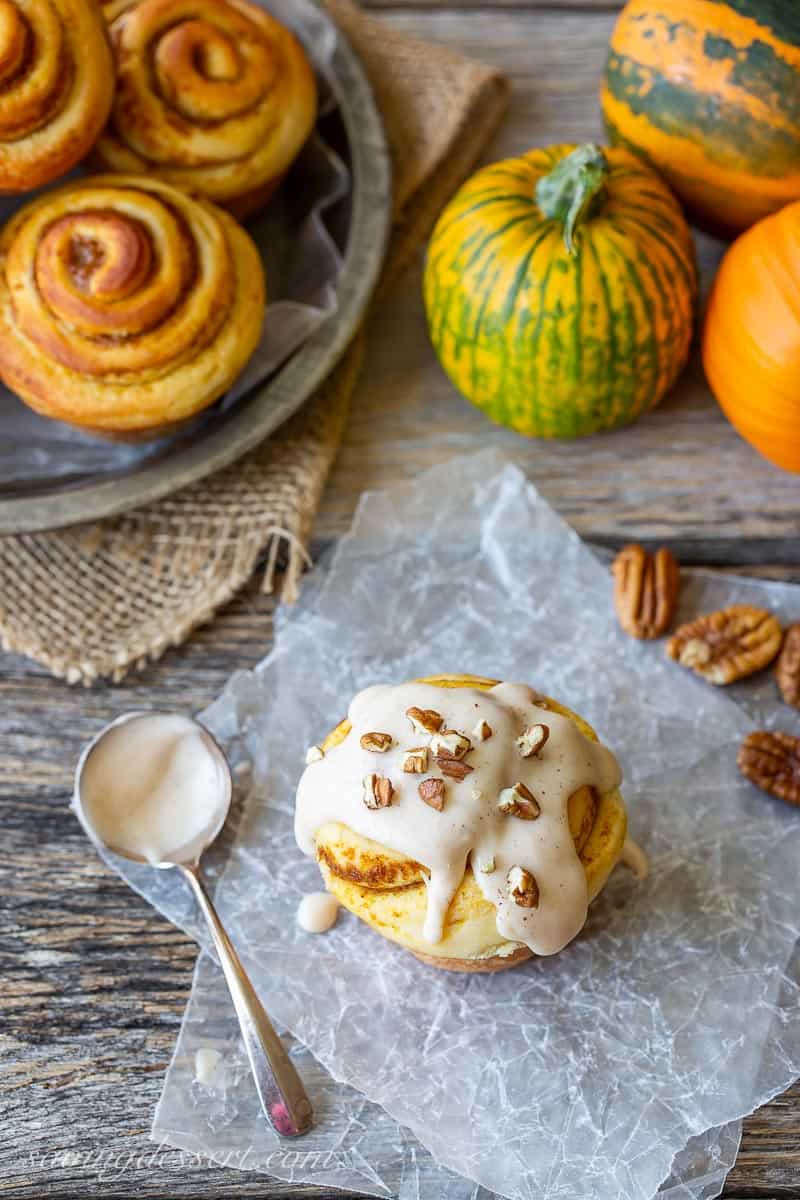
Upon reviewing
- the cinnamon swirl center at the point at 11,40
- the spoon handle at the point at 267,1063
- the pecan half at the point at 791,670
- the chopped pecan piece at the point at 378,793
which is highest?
the cinnamon swirl center at the point at 11,40

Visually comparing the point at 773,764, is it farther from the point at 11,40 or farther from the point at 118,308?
the point at 11,40

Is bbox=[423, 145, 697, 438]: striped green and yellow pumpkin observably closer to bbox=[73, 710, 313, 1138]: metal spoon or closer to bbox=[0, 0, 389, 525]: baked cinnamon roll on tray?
bbox=[0, 0, 389, 525]: baked cinnamon roll on tray

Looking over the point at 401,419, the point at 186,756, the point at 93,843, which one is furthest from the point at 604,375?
the point at 93,843

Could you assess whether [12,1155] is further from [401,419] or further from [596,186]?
[596,186]

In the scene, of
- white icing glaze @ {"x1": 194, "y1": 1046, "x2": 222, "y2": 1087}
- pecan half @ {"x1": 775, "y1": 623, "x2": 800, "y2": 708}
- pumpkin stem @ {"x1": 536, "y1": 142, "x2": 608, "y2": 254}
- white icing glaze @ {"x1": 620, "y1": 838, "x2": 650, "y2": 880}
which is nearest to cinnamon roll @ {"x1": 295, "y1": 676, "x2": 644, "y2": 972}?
white icing glaze @ {"x1": 620, "y1": 838, "x2": 650, "y2": 880}

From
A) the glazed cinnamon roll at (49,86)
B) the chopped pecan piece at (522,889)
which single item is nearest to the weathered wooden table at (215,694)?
the chopped pecan piece at (522,889)

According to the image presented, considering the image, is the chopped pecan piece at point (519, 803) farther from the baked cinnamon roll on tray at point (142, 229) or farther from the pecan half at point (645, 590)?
the baked cinnamon roll on tray at point (142, 229)

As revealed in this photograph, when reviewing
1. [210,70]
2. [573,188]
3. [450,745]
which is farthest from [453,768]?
[210,70]
